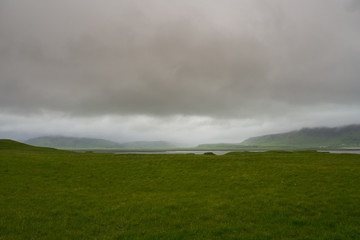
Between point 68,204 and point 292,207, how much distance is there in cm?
2088

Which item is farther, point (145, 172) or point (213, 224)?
point (145, 172)

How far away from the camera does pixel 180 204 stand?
19016mm

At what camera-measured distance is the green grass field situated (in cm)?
1312

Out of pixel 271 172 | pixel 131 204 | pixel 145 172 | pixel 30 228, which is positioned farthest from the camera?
pixel 145 172

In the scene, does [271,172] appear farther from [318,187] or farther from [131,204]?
[131,204]

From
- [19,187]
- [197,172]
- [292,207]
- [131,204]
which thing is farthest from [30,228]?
[197,172]

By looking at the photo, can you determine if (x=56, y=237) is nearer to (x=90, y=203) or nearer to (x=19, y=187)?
(x=90, y=203)

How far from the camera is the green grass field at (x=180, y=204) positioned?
13.1 metres

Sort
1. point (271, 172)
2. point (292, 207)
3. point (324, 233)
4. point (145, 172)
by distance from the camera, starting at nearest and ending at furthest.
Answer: point (324, 233) < point (292, 207) < point (271, 172) < point (145, 172)

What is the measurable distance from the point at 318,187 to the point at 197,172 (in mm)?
18323

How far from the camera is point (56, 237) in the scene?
1246 centimetres

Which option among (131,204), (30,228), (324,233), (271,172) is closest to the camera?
(324,233)

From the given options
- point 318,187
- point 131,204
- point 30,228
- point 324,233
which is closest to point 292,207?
point 324,233

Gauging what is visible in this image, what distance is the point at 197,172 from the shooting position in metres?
36.7
